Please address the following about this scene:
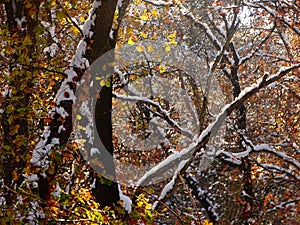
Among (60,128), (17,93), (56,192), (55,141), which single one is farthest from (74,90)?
(56,192)

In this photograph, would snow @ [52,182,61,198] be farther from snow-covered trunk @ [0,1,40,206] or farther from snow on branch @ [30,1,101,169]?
snow-covered trunk @ [0,1,40,206]

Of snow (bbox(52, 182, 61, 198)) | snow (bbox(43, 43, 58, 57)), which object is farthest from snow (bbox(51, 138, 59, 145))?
snow (bbox(43, 43, 58, 57))

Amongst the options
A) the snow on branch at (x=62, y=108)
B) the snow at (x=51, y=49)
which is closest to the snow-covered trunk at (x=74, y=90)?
the snow on branch at (x=62, y=108)

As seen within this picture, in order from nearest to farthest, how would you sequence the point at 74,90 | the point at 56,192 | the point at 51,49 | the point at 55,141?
the point at 56,192, the point at 55,141, the point at 74,90, the point at 51,49

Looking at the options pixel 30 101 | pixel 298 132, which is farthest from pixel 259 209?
pixel 30 101

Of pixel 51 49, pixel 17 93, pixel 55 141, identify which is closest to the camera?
pixel 55 141

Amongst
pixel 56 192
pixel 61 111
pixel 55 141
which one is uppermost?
pixel 61 111

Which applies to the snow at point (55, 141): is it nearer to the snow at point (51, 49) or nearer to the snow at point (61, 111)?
the snow at point (61, 111)

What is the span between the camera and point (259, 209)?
1041cm

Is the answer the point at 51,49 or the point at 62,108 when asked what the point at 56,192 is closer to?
the point at 62,108

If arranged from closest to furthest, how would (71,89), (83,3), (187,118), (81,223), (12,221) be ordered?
1. (12,221)
2. (81,223)
3. (71,89)
4. (83,3)
5. (187,118)

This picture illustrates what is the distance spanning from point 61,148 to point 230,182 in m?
8.75

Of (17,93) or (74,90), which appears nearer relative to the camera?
(74,90)

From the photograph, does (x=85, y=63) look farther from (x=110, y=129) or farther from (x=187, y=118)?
(x=187, y=118)
